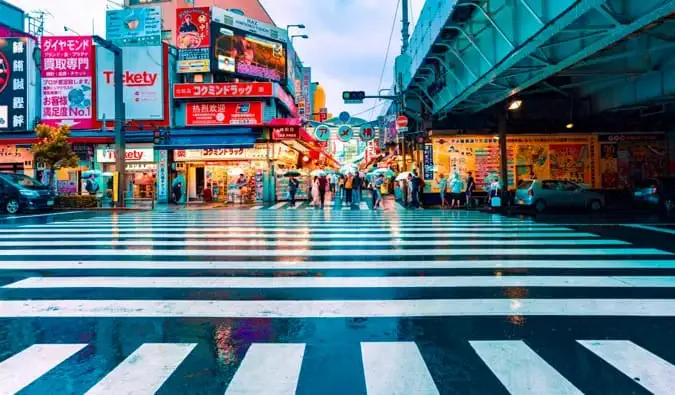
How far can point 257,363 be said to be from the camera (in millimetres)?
3758

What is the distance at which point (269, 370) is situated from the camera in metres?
3.61

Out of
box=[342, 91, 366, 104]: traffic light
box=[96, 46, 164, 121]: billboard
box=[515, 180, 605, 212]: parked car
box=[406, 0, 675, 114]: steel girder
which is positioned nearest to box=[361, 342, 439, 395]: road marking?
box=[406, 0, 675, 114]: steel girder

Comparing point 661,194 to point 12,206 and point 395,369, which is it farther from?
point 12,206

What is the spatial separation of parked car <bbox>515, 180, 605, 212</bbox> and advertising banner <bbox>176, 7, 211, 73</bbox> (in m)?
22.2

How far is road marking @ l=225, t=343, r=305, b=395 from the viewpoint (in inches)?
129

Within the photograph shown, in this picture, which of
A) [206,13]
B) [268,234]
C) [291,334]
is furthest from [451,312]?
[206,13]

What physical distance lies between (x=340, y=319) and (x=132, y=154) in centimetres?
2881

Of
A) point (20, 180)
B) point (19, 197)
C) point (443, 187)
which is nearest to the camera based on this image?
point (19, 197)

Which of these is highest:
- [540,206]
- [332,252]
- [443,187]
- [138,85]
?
[138,85]

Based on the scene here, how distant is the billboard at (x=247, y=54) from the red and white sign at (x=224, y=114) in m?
3.14

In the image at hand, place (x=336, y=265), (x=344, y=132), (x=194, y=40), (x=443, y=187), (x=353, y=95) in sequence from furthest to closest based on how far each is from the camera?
(x=194, y=40) → (x=344, y=132) → (x=443, y=187) → (x=353, y=95) → (x=336, y=265)

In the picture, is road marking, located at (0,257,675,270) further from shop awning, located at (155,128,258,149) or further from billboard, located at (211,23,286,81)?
billboard, located at (211,23,286,81)

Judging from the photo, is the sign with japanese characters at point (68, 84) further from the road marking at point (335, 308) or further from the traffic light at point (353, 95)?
the road marking at point (335, 308)

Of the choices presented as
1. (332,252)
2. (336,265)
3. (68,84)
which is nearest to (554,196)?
(332,252)
